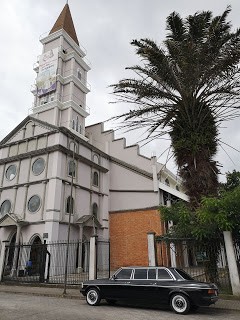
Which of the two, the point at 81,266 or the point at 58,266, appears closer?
the point at 58,266

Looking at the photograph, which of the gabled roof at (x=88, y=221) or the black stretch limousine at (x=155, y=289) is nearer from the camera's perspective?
the black stretch limousine at (x=155, y=289)

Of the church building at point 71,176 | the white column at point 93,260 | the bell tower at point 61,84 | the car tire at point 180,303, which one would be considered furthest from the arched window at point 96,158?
the car tire at point 180,303

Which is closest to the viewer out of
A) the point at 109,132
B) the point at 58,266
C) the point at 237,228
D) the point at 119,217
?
the point at 237,228

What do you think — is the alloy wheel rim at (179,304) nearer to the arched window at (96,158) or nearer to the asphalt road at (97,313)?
the asphalt road at (97,313)

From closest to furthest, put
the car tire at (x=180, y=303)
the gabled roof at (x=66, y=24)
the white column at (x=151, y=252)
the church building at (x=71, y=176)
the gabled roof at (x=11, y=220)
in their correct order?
1. the car tire at (x=180, y=303)
2. the white column at (x=151, y=252)
3. the gabled roof at (x=11, y=220)
4. the church building at (x=71, y=176)
5. the gabled roof at (x=66, y=24)

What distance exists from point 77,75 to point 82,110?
454cm

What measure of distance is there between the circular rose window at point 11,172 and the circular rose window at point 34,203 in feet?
11.7

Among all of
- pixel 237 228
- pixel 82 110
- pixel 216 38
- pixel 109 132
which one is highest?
pixel 82 110

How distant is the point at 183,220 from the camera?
11859mm

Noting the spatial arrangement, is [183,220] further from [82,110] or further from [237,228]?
[82,110]

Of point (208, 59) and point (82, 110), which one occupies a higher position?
point (82, 110)

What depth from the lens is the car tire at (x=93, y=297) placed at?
984 cm

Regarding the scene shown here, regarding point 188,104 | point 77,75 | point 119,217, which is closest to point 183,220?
point 188,104

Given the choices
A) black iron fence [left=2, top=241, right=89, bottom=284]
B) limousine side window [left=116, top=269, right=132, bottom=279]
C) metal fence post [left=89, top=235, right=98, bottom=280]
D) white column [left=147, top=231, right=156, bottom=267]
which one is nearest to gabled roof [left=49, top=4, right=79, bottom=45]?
black iron fence [left=2, top=241, right=89, bottom=284]
